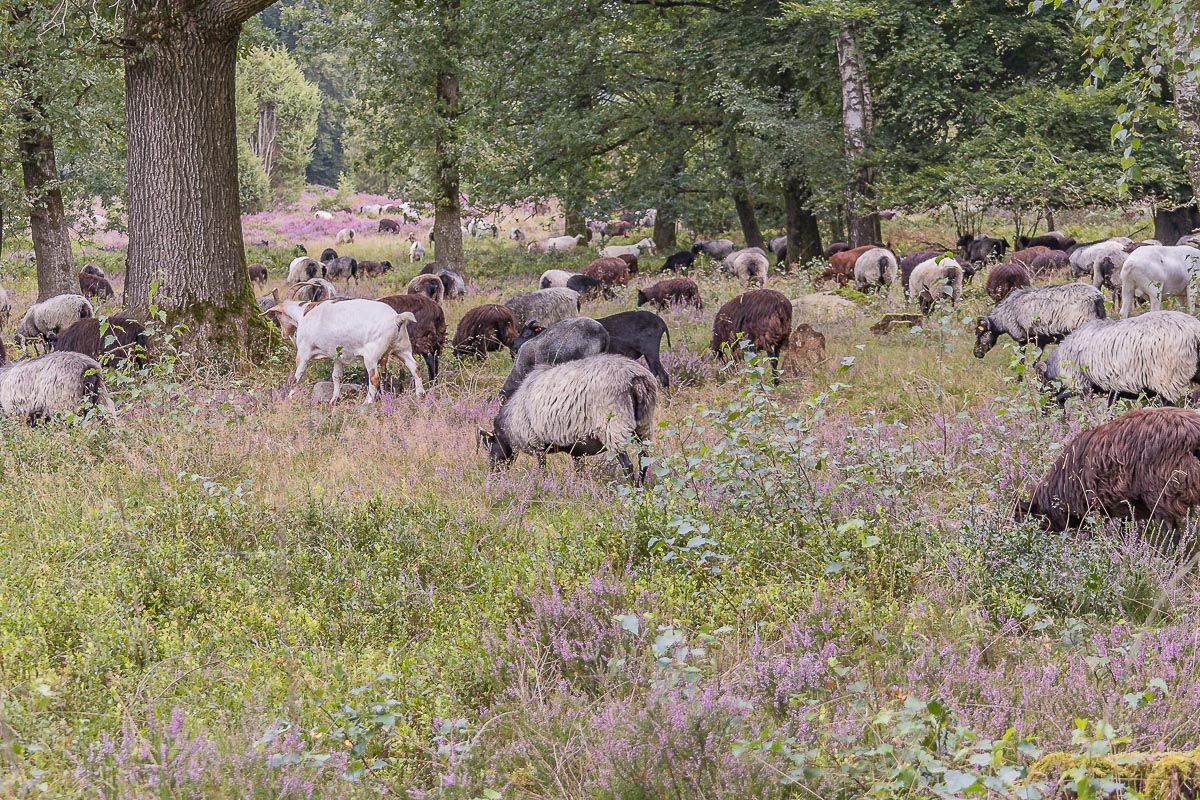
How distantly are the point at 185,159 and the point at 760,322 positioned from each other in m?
6.86

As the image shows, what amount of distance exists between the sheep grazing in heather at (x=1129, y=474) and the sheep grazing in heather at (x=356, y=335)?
7294 mm

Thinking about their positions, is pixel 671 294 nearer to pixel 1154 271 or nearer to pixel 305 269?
pixel 1154 271

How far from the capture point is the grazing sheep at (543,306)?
15.7 metres

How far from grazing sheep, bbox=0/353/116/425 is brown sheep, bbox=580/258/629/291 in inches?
508

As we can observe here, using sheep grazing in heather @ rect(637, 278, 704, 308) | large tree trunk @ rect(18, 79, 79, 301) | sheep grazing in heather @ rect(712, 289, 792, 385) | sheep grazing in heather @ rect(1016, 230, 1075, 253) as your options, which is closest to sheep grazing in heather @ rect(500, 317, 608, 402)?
sheep grazing in heather @ rect(712, 289, 792, 385)

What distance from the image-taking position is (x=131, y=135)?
36.8ft

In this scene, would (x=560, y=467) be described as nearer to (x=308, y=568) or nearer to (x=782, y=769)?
(x=308, y=568)

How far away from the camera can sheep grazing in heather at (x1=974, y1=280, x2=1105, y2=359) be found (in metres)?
11.6

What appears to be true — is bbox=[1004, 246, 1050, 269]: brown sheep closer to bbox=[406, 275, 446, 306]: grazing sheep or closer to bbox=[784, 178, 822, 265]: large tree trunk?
bbox=[784, 178, 822, 265]: large tree trunk

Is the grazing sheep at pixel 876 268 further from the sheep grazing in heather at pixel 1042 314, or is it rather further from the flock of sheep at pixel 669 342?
the sheep grazing in heather at pixel 1042 314

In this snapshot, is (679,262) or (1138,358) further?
(679,262)

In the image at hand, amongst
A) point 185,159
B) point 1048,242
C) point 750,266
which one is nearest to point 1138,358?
point 185,159

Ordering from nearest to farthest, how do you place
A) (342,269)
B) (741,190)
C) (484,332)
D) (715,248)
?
(484,332)
(741,190)
(715,248)
(342,269)

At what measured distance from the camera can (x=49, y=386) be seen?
936 centimetres
